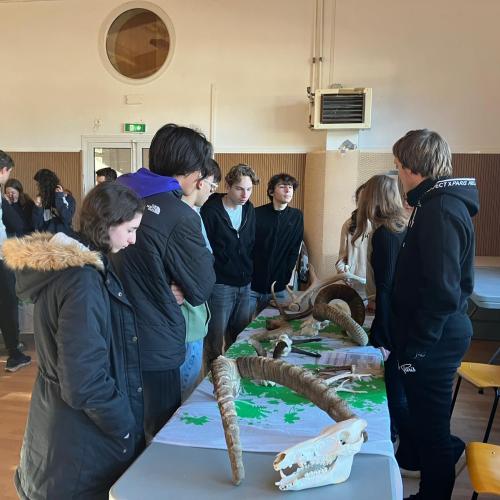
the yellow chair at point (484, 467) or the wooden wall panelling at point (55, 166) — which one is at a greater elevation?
the wooden wall panelling at point (55, 166)

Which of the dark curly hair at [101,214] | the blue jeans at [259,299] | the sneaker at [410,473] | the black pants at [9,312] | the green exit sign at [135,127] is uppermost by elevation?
the green exit sign at [135,127]

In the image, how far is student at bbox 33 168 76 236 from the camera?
440 centimetres

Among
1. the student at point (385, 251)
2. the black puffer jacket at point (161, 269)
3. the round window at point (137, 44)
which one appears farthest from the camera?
the round window at point (137, 44)

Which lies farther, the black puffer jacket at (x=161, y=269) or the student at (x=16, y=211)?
the student at (x=16, y=211)

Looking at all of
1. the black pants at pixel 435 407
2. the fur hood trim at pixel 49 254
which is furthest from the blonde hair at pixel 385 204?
the fur hood trim at pixel 49 254

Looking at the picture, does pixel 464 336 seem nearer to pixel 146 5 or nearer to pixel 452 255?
pixel 452 255

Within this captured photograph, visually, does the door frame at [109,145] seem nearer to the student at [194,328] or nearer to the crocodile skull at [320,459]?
the student at [194,328]

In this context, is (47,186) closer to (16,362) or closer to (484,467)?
(16,362)

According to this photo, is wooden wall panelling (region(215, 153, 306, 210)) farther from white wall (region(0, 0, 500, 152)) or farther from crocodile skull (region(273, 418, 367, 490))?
crocodile skull (region(273, 418, 367, 490))

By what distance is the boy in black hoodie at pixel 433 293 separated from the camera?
65.4 inches

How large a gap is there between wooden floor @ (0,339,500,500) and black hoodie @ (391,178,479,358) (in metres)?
1.05

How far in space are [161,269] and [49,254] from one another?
18.5 inches

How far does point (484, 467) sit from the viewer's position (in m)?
1.69

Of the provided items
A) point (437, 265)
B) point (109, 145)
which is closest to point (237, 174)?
point (437, 265)
